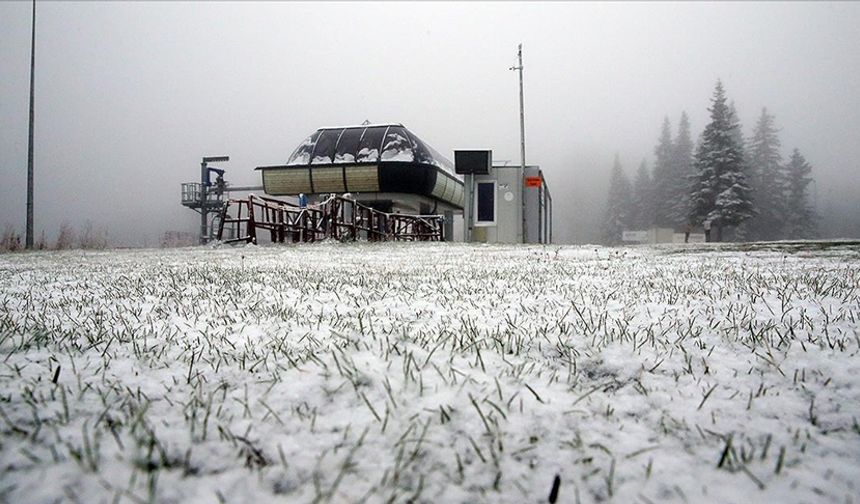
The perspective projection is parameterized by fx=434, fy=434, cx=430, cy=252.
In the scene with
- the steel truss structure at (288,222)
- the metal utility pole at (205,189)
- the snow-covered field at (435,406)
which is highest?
the metal utility pole at (205,189)

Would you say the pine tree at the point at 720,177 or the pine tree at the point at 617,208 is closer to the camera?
the pine tree at the point at 720,177

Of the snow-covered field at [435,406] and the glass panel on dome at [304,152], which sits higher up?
the glass panel on dome at [304,152]

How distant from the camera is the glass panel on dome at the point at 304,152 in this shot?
39.0 meters

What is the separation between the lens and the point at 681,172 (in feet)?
190

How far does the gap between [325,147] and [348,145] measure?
2.22 metres

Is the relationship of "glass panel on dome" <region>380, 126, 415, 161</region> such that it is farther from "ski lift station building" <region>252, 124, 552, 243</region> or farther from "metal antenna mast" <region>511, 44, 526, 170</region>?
"metal antenna mast" <region>511, 44, 526, 170</region>

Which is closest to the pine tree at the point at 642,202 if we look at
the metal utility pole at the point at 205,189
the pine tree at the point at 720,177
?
the pine tree at the point at 720,177

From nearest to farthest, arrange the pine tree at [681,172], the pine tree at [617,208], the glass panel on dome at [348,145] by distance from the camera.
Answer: the glass panel on dome at [348,145] → the pine tree at [681,172] → the pine tree at [617,208]

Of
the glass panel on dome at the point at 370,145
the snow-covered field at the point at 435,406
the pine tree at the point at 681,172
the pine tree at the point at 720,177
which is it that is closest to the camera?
the snow-covered field at the point at 435,406

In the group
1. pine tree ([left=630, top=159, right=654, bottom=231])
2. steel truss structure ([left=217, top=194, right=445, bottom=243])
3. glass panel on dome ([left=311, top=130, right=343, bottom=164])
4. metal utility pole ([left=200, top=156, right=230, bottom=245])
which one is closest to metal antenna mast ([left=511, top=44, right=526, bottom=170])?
steel truss structure ([left=217, top=194, right=445, bottom=243])

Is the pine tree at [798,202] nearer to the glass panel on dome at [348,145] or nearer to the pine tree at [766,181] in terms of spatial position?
the pine tree at [766,181]

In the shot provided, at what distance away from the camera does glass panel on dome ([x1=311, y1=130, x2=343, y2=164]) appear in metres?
38.6

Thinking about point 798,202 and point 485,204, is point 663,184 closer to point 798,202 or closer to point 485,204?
point 798,202

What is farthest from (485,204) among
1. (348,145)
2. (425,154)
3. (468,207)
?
(348,145)
